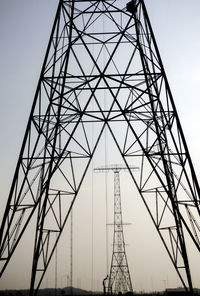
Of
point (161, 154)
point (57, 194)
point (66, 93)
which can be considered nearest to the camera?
point (161, 154)

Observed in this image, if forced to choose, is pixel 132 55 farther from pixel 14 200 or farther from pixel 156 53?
pixel 14 200

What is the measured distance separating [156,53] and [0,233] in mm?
9067

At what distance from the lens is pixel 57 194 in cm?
1470

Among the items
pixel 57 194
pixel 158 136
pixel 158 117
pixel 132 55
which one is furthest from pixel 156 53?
pixel 57 194

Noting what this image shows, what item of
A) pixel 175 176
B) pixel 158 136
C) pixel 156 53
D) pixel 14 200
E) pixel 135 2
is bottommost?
pixel 14 200

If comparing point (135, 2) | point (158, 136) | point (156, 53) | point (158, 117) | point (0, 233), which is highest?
point (135, 2)

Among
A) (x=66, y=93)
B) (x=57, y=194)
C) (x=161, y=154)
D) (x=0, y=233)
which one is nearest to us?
(x=0, y=233)

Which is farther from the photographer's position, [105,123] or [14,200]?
[105,123]

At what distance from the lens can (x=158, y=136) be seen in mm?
12898

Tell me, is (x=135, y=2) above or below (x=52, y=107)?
above

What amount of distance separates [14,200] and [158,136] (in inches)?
230

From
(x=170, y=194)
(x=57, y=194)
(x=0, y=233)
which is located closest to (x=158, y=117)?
(x=170, y=194)

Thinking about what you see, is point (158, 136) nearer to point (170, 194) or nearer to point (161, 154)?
point (161, 154)

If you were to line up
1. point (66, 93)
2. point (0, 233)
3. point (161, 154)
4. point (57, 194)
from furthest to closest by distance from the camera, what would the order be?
point (57, 194)
point (66, 93)
point (161, 154)
point (0, 233)
